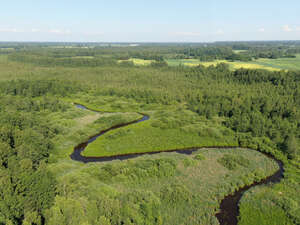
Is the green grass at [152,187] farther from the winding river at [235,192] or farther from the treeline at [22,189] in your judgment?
the treeline at [22,189]

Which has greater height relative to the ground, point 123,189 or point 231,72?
point 231,72

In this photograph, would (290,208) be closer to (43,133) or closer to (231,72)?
(43,133)

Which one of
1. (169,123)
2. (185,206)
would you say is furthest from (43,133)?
(185,206)

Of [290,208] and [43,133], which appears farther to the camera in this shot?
[43,133]

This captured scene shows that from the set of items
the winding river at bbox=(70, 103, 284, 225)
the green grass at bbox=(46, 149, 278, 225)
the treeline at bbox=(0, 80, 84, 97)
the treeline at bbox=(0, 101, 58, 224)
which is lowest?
the winding river at bbox=(70, 103, 284, 225)

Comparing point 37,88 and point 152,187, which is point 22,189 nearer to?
point 152,187

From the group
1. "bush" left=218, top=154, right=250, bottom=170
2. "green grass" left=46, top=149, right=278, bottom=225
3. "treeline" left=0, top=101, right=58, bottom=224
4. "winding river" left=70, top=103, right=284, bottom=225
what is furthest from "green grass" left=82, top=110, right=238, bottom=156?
"treeline" left=0, top=101, right=58, bottom=224

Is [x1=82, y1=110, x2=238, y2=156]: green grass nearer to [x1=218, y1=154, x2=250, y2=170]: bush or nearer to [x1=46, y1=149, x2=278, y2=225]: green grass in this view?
[x1=46, y1=149, x2=278, y2=225]: green grass

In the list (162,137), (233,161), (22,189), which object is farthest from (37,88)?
(233,161)

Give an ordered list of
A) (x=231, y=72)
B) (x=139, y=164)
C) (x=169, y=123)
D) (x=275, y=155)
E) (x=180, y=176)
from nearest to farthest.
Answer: (x=180, y=176) < (x=139, y=164) < (x=275, y=155) < (x=169, y=123) < (x=231, y=72)

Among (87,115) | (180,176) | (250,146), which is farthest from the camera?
(87,115)

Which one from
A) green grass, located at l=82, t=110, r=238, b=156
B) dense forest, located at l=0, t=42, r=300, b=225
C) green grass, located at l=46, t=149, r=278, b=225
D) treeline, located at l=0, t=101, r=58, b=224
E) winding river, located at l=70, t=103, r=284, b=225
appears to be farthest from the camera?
green grass, located at l=82, t=110, r=238, b=156
